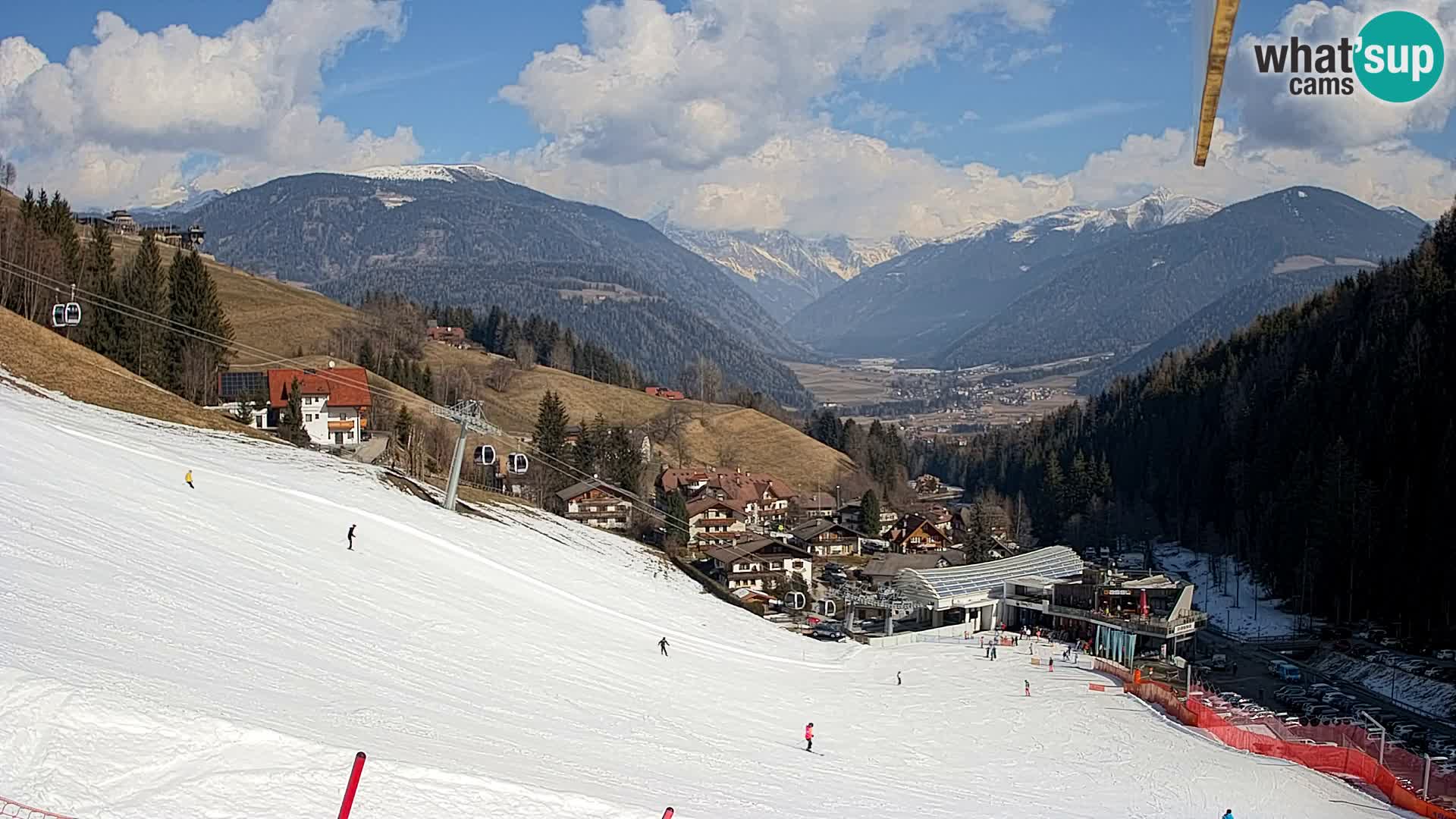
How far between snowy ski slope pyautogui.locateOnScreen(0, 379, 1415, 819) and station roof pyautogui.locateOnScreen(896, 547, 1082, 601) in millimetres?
15750

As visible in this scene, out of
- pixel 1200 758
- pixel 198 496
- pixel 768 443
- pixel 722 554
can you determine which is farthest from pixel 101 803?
pixel 768 443

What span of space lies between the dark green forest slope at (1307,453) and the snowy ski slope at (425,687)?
33.8m

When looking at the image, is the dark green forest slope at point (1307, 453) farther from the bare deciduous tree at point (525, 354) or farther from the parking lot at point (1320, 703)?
the bare deciduous tree at point (525, 354)

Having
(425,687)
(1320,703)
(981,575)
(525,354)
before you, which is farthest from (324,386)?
(525,354)

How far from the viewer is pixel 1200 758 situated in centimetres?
3253

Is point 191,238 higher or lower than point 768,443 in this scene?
higher

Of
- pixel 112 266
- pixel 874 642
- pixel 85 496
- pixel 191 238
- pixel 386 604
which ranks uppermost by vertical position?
pixel 191 238

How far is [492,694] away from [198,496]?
16.4 meters

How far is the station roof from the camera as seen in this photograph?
6588 cm

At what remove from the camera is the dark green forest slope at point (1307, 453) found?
231ft

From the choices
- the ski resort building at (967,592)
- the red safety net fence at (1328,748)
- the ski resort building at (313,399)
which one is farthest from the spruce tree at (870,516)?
the red safety net fence at (1328,748)

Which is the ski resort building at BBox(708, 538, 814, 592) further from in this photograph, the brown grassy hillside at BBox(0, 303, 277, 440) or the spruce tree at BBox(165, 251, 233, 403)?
the spruce tree at BBox(165, 251, 233, 403)

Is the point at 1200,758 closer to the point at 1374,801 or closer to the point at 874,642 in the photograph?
the point at 1374,801

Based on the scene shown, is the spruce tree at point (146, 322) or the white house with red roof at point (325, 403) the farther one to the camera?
the white house with red roof at point (325, 403)
